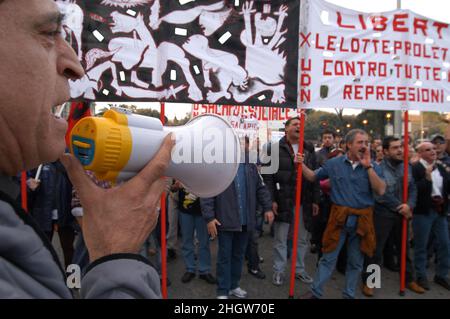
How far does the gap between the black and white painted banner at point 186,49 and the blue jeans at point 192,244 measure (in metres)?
1.95

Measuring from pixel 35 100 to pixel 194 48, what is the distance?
7.99 ft

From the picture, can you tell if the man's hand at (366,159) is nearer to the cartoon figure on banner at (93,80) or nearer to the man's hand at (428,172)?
the man's hand at (428,172)

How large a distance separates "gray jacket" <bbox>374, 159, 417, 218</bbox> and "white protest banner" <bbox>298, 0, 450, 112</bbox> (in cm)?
89

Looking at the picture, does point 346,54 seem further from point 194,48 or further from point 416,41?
point 194,48

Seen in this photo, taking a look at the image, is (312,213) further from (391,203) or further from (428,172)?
(428,172)

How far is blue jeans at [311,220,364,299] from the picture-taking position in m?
3.70

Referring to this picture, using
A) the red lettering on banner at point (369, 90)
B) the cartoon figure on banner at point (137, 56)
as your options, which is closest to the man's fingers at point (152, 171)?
the cartoon figure on banner at point (137, 56)

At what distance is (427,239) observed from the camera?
439cm

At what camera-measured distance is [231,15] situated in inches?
121

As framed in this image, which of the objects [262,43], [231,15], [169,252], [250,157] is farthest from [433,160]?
[169,252]

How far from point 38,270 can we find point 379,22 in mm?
3773

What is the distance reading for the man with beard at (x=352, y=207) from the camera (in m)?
3.65

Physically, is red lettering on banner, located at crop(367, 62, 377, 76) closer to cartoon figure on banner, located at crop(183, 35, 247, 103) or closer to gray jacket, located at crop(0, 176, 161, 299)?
cartoon figure on banner, located at crop(183, 35, 247, 103)

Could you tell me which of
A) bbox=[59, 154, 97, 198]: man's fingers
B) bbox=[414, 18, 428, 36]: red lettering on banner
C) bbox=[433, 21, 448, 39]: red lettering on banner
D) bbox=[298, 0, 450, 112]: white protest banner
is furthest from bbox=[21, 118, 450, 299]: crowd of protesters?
bbox=[59, 154, 97, 198]: man's fingers
